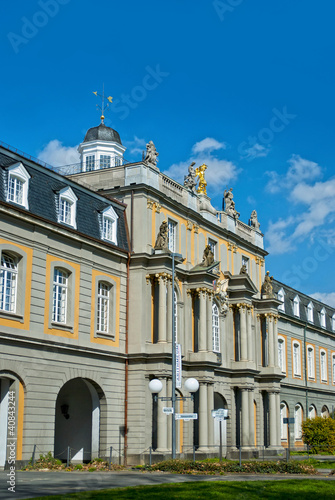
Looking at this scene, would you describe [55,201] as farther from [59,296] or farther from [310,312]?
[310,312]

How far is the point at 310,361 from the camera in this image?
2601 inches

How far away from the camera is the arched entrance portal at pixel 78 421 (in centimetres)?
3409

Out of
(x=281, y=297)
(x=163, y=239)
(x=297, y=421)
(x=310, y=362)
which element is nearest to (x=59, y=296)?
(x=163, y=239)

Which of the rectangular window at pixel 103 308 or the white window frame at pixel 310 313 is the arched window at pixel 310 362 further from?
the rectangular window at pixel 103 308

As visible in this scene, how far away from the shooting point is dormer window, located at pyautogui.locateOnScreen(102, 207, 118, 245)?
118 feet

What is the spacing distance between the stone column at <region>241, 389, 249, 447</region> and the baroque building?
0.21ft

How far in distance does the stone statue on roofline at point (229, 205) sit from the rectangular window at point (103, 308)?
50.6 feet

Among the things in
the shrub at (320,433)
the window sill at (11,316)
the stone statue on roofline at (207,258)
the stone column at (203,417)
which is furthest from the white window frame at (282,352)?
the window sill at (11,316)

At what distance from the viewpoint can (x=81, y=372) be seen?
3256cm

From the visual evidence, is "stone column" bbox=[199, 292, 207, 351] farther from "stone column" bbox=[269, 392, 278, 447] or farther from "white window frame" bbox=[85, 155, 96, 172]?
"stone column" bbox=[269, 392, 278, 447]

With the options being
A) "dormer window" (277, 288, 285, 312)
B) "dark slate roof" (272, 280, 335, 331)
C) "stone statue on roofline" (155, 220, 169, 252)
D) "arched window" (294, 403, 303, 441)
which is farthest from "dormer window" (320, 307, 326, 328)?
"stone statue on roofline" (155, 220, 169, 252)

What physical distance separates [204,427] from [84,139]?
19849mm

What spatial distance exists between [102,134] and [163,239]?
11582 millimetres

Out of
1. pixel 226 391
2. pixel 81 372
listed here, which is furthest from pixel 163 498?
pixel 226 391
